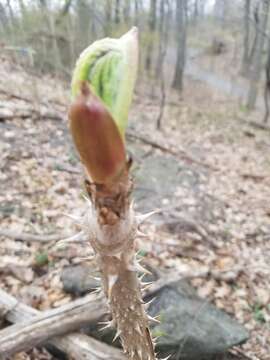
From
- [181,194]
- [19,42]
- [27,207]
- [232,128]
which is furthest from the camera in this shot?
[232,128]

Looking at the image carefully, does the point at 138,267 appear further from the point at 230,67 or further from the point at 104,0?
the point at 230,67

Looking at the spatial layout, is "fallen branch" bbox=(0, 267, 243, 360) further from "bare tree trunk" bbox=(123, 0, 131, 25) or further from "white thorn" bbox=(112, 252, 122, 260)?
"bare tree trunk" bbox=(123, 0, 131, 25)

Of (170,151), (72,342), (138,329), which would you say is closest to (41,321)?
(72,342)

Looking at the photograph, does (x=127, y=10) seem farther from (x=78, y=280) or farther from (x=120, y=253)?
(x=120, y=253)

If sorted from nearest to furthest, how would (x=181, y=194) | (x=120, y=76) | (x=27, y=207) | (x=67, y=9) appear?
(x=120, y=76)
(x=27, y=207)
(x=181, y=194)
(x=67, y=9)

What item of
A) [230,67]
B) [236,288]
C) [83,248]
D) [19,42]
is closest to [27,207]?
[83,248]

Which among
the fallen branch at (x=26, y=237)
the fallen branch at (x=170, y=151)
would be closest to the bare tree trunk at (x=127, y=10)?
the fallen branch at (x=170, y=151)
